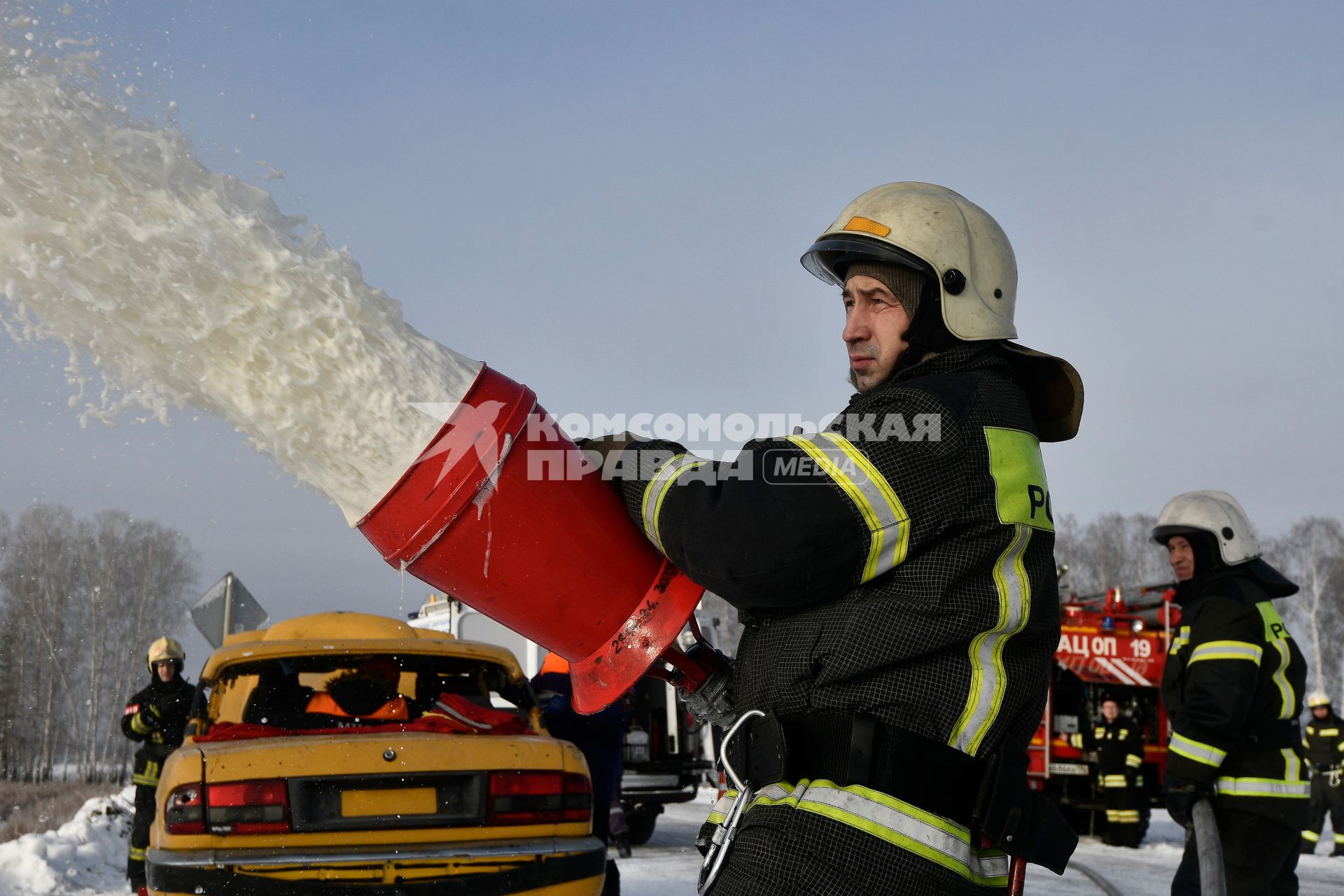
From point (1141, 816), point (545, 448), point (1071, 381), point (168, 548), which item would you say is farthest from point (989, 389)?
point (168, 548)

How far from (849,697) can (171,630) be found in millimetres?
39386

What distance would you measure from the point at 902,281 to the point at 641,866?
27.7 feet

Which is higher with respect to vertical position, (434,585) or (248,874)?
(434,585)

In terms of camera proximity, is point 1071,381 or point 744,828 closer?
point 744,828

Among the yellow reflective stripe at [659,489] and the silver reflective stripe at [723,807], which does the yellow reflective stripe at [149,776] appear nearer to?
the silver reflective stripe at [723,807]

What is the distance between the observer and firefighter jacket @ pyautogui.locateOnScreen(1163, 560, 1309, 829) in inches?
191

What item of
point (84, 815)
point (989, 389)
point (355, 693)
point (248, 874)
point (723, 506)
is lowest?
point (84, 815)

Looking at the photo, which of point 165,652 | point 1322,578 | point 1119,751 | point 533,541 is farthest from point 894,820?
point 1322,578

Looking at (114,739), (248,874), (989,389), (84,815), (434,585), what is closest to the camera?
(989,389)

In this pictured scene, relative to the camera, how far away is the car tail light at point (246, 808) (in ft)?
15.2

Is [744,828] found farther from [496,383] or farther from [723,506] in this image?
[496,383]

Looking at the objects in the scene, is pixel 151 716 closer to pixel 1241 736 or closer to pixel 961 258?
pixel 1241 736

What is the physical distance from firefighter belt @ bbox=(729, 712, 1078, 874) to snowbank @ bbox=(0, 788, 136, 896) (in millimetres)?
7939

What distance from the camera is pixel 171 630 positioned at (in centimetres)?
3759
